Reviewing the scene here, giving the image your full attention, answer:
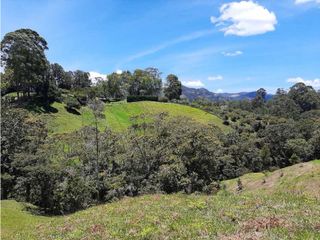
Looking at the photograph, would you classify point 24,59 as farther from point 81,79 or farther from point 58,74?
point 81,79

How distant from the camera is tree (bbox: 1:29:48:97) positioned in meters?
108

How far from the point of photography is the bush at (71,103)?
11175cm

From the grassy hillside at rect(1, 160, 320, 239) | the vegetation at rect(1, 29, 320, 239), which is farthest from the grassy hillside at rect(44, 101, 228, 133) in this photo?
the grassy hillside at rect(1, 160, 320, 239)

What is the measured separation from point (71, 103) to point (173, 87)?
79.2 m

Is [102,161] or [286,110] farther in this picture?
[286,110]

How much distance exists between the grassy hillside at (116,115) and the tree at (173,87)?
3850 cm

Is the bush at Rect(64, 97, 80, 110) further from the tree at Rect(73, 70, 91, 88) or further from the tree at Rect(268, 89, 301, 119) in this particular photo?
the tree at Rect(268, 89, 301, 119)

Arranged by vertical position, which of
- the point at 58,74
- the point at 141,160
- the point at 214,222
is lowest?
the point at 141,160

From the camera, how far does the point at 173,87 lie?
185250 millimetres

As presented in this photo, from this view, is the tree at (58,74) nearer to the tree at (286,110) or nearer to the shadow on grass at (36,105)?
the shadow on grass at (36,105)

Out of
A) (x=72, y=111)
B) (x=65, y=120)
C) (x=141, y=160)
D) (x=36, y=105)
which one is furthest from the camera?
(x=72, y=111)

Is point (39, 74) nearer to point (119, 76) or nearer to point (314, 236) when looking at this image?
point (119, 76)

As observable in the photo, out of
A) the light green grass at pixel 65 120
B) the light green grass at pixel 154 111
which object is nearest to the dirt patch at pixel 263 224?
the light green grass at pixel 65 120

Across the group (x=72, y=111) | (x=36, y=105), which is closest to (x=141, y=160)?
(x=72, y=111)
